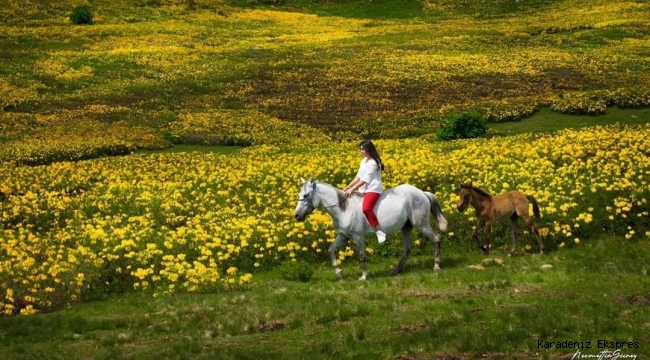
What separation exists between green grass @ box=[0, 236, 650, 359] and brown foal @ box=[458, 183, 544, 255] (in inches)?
49.3

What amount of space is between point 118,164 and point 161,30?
6343cm

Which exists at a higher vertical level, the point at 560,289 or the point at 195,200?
the point at 560,289

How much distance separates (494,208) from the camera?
767 inches

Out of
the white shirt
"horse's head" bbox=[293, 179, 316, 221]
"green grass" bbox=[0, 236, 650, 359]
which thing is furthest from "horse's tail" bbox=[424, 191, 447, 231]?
"horse's head" bbox=[293, 179, 316, 221]

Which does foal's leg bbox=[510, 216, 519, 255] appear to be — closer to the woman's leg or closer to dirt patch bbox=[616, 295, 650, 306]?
the woman's leg

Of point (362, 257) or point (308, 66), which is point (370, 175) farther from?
point (308, 66)

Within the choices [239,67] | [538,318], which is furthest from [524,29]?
[538,318]

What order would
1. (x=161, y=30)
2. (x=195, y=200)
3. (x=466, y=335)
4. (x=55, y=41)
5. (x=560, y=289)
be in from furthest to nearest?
1. (x=161, y=30)
2. (x=55, y=41)
3. (x=195, y=200)
4. (x=560, y=289)
5. (x=466, y=335)

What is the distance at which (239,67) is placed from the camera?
246 feet

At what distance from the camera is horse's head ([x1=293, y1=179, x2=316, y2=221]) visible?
18.0 m

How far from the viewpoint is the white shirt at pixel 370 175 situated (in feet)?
58.9

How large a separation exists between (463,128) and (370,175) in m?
26.8

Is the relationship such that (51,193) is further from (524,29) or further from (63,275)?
(524,29)

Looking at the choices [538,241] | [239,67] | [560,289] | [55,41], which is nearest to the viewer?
[560,289]
